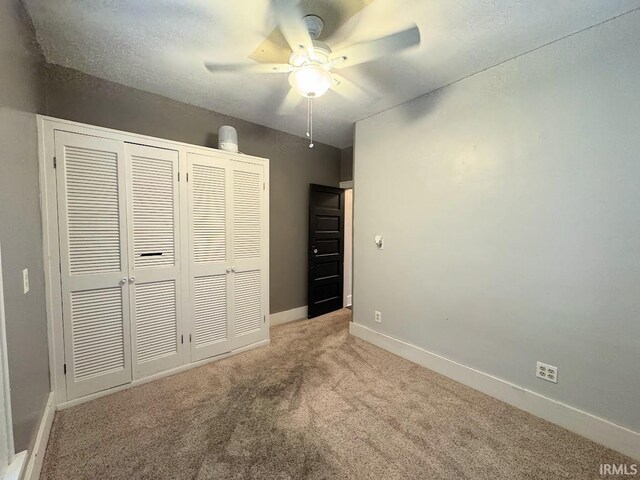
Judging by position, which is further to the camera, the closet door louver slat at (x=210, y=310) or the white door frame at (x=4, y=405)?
the closet door louver slat at (x=210, y=310)

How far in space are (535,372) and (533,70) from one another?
216 centimetres

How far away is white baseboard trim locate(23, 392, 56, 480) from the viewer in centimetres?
125

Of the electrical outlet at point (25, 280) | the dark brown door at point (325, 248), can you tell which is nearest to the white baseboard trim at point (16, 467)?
the electrical outlet at point (25, 280)

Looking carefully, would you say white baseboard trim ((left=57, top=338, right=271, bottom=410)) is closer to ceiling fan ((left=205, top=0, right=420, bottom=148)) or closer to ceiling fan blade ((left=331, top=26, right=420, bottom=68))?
ceiling fan ((left=205, top=0, right=420, bottom=148))

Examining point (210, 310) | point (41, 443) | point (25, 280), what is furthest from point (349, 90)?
point (41, 443)

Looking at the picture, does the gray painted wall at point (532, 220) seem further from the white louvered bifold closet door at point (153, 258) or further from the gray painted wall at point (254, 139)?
the white louvered bifold closet door at point (153, 258)

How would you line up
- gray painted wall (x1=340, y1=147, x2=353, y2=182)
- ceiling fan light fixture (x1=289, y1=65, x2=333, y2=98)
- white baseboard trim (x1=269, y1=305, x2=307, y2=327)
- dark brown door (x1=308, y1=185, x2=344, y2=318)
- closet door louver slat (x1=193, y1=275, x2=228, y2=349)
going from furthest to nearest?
gray painted wall (x1=340, y1=147, x2=353, y2=182) → dark brown door (x1=308, y1=185, x2=344, y2=318) → white baseboard trim (x1=269, y1=305, x2=307, y2=327) → closet door louver slat (x1=193, y1=275, x2=228, y2=349) → ceiling fan light fixture (x1=289, y1=65, x2=333, y2=98)

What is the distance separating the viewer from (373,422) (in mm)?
1719

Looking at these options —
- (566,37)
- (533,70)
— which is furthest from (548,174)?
Answer: (566,37)

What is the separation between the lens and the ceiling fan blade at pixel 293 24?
55.6 inches

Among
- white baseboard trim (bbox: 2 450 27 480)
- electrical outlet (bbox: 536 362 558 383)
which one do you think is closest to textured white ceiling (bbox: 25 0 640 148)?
electrical outlet (bbox: 536 362 558 383)

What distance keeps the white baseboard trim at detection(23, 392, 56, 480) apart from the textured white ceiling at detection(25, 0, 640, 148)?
95.9 inches

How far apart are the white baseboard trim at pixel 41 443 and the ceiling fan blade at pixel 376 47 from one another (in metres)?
2.73

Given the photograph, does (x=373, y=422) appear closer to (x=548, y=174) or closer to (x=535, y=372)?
(x=535, y=372)
